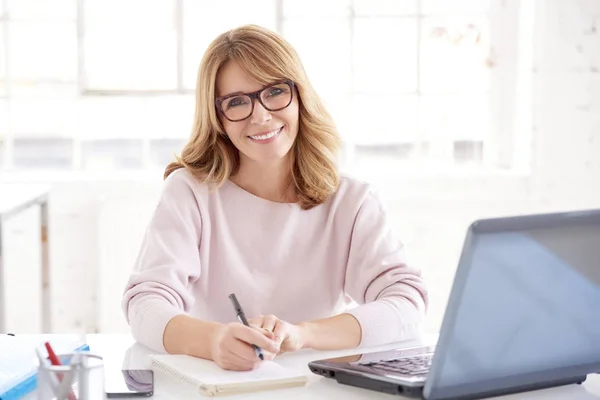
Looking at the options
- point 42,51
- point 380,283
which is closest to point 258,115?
point 380,283

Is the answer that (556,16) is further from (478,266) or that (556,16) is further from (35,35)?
(478,266)

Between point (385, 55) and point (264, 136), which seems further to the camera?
point (385, 55)

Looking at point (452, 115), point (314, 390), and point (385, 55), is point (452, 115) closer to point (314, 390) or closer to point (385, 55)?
point (385, 55)

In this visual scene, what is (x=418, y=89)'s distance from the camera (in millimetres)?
3783

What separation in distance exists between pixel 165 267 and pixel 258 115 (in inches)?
14.6

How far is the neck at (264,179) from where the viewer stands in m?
1.99

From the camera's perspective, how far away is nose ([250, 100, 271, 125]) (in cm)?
186

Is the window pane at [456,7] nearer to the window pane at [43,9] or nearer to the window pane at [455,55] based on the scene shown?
the window pane at [455,55]

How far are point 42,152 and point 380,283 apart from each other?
89.7 inches

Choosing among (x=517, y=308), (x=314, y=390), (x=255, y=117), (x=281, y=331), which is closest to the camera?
(x=517, y=308)

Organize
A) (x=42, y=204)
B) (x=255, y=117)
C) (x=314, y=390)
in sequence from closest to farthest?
1. (x=314, y=390)
2. (x=255, y=117)
3. (x=42, y=204)

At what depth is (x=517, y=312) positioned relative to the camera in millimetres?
1147

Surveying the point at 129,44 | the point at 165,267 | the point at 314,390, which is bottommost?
the point at 314,390

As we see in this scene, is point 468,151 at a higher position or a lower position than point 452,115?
lower
